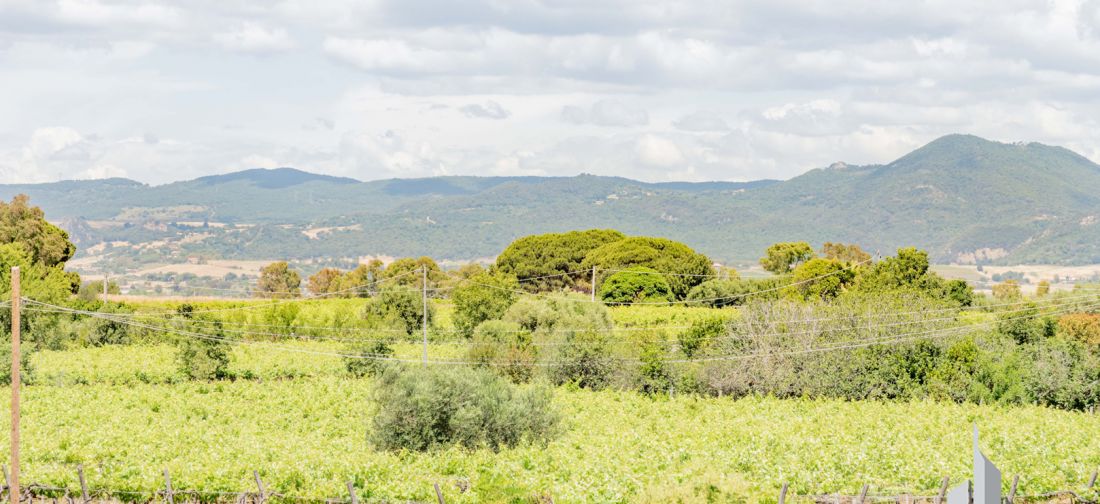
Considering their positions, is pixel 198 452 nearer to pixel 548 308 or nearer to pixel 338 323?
pixel 548 308

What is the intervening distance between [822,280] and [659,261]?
1492 centimetres

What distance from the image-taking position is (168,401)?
140ft

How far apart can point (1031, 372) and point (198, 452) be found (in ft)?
115

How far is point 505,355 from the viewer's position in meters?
50.4

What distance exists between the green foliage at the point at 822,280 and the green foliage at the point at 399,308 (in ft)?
78.5

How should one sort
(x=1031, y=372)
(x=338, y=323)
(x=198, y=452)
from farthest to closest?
(x=338, y=323) < (x=1031, y=372) < (x=198, y=452)

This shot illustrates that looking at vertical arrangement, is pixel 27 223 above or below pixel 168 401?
above

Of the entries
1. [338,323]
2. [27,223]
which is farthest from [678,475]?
[27,223]

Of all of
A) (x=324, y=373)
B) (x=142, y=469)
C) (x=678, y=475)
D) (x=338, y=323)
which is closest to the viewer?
(x=678, y=475)

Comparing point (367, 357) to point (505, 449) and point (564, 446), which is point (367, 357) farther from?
point (564, 446)

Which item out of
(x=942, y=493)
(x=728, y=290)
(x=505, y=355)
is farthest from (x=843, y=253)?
(x=942, y=493)

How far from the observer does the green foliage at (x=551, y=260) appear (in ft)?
293

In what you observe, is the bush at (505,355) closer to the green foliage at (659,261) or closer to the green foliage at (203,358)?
the green foliage at (203,358)

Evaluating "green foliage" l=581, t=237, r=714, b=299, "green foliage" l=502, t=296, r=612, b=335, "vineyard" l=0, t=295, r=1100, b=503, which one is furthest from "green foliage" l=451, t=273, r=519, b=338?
"green foliage" l=581, t=237, r=714, b=299
